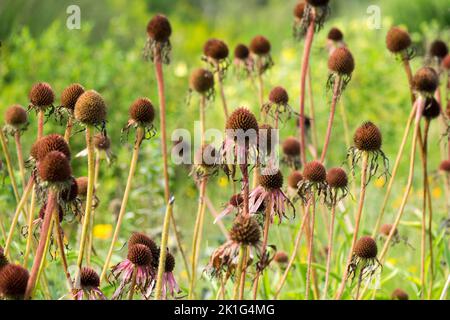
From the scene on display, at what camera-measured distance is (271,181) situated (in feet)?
5.58

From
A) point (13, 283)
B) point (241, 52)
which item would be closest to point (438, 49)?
point (241, 52)

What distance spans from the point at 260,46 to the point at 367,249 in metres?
1.04

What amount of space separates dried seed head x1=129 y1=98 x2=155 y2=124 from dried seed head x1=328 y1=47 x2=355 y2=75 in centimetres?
57

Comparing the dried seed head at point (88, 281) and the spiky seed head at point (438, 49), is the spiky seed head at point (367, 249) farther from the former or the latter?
the spiky seed head at point (438, 49)

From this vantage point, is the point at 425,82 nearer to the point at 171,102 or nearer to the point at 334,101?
the point at 334,101

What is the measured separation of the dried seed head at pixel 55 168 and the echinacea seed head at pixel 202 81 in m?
1.17

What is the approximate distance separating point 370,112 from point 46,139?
16.3 feet

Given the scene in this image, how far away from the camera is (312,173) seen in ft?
5.98

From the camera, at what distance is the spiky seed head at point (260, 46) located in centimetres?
269

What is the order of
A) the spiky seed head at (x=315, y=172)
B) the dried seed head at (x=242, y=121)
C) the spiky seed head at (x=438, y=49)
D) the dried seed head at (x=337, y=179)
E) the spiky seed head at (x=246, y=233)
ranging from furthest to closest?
the spiky seed head at (x=438, y=49) < the dried seed head at (x=337, y=179) < the spiky seed head at (x=315, y=172) < the dried seed head at (x=242, y=121) < the spiky seed head at (x=246, y=233)

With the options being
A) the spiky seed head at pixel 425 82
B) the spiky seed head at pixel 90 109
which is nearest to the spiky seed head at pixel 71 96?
the spiky seed head at pixel 90 109

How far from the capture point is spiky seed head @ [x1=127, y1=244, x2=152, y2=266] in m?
1.56

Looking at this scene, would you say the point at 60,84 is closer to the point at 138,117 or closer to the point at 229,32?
the point at 138,117

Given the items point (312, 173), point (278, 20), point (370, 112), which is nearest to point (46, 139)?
point (312, 173)
